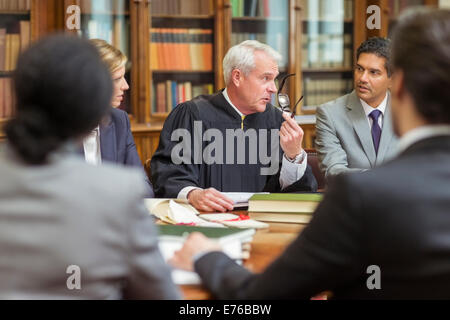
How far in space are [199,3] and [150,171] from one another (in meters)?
2.39

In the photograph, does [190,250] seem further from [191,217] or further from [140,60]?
[140,60]

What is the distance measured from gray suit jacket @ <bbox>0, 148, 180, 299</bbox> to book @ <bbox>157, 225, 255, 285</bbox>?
0.32 meters

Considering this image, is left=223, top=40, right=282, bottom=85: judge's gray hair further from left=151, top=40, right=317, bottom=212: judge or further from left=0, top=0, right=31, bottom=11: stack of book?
left=0, top=0, right=31, bottom=11: stack of book

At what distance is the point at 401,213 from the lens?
101 cm

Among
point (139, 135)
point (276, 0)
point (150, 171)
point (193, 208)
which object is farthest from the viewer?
point (276, 0)

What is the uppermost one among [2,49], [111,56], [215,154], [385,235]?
[2,49]

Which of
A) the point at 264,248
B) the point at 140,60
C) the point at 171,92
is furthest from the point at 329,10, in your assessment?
the point at 264,248

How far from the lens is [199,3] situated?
5000 mm

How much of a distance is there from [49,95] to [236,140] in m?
2.19

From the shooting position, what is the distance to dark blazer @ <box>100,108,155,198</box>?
9.32 feet

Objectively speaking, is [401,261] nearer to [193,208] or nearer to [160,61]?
[193,208]

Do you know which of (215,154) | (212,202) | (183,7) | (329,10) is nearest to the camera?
(212,202)

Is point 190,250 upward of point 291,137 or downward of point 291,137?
downward

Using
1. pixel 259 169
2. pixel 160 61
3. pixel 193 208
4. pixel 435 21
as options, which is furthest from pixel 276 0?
pixel 435 21
